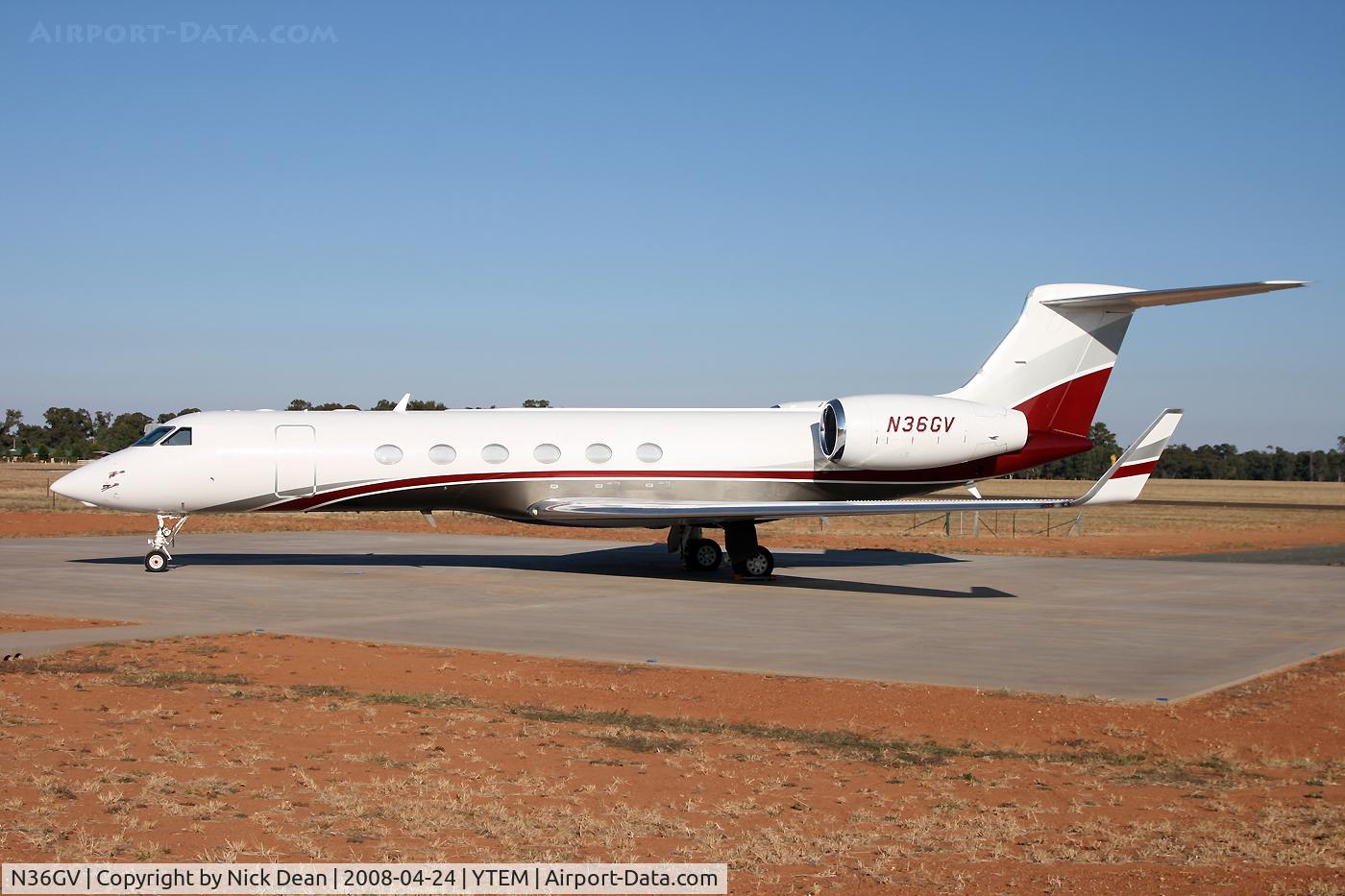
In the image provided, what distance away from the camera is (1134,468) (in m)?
17.2

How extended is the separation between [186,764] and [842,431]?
47.6 feet

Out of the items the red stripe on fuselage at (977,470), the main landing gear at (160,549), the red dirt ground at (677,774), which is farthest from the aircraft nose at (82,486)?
the red dirt ground at (677,774)

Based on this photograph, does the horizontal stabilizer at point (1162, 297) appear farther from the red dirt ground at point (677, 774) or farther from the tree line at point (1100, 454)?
the tree line at point (1100, 454)

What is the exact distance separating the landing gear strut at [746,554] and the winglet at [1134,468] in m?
6.31

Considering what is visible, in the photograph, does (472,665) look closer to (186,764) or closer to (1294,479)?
(186,764)

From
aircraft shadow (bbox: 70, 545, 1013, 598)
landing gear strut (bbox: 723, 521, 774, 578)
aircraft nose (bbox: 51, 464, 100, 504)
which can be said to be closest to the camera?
aircraft nose (bbox: 51, 464, 100, 504)

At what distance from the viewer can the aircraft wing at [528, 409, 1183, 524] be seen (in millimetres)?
17094

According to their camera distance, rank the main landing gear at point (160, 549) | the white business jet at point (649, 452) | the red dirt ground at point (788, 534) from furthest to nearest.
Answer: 1. the red dirt ground at point (788, 534)
2. the main landing gear at point (160, 549)
3. the white business jet at point (649, 452)

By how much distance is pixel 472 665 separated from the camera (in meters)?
12.5

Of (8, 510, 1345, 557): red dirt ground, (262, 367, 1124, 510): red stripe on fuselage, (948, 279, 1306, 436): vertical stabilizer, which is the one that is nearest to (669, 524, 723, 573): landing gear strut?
(262, 367, 1124, 510): red stripe on fuselage

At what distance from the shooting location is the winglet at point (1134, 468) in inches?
667

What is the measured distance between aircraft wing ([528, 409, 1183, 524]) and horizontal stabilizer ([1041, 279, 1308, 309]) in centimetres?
268

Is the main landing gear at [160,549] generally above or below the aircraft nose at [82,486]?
below

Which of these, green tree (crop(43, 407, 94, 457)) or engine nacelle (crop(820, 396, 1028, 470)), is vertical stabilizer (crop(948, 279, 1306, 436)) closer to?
engine nacelle (crop(820, 396, 1028, 470))
